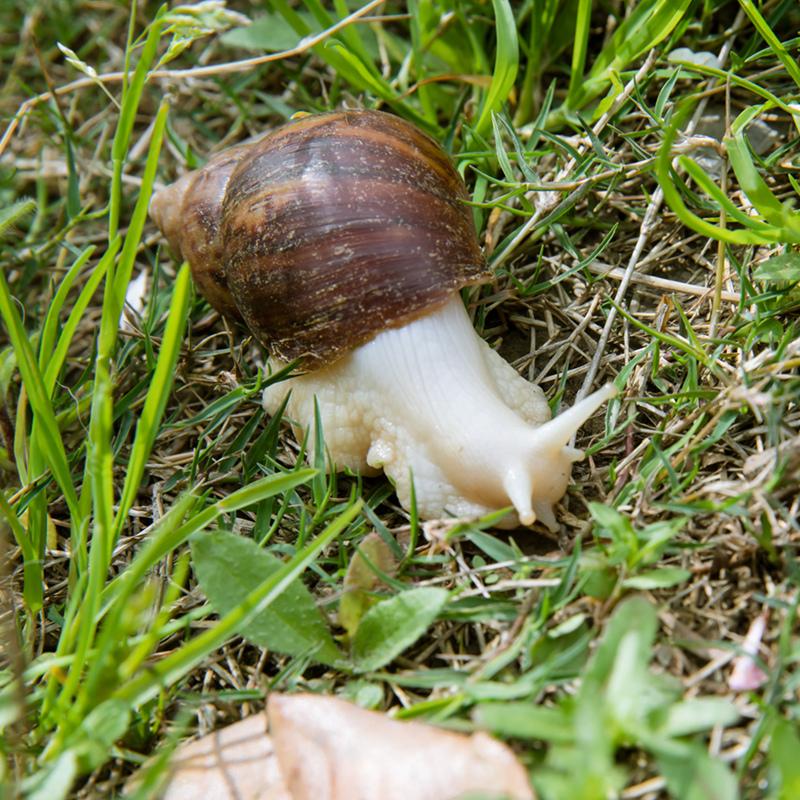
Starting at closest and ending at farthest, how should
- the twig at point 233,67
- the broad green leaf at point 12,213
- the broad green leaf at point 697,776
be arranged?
the broad green leaf at point 697,776 < the broad green leaf at point 12,213 < the twig at point 233,67

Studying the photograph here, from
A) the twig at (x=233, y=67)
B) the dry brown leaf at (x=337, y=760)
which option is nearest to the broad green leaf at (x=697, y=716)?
the dry brown leaf at (x=337, y=760)

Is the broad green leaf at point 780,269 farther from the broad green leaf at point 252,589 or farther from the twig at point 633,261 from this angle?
the broad green leaf at point 252,589

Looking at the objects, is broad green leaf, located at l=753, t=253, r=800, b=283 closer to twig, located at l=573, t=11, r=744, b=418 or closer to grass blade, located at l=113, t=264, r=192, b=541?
twig, located at l=573, t=11, r=744, b=418

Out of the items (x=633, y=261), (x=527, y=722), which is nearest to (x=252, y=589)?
(x=527, y=722)

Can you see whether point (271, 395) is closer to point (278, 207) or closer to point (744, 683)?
point (278, 207)

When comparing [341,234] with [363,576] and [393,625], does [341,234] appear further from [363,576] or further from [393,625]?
[393,625]

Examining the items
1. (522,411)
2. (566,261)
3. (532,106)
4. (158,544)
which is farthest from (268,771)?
(532,106)

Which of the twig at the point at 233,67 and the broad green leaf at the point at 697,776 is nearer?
the broad green leaf at the point at 697,776
